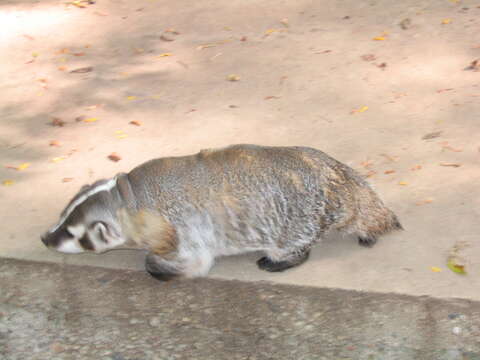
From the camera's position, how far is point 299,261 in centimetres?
384

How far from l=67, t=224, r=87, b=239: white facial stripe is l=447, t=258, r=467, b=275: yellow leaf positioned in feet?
6.61

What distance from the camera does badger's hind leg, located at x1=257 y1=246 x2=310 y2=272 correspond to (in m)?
3.80

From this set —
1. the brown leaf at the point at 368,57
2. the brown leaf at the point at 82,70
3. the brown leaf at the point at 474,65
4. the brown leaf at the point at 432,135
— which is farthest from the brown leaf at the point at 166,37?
the brown leaf at the point at 432,135

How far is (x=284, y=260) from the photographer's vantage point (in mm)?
3820

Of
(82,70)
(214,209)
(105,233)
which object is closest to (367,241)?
(214,209)

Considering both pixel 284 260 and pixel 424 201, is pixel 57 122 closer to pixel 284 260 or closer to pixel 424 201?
pixel 284 260

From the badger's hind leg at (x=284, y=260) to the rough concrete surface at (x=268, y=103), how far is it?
60 millimetres

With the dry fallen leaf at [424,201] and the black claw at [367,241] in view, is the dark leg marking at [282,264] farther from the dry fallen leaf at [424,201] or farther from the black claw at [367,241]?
the dry fallen leaf at [424,201]

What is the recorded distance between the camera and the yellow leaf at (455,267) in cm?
368

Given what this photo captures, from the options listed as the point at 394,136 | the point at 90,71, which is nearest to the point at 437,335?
the point at 394,136

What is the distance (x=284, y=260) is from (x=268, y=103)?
2026 mm

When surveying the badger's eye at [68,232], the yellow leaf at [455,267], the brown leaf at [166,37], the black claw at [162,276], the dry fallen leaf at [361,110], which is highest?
the brown leaf at [166,37]

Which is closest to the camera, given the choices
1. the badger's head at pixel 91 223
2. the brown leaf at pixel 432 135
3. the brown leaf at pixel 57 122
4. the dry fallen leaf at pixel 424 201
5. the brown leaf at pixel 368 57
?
the badger's head at pixel 91 223

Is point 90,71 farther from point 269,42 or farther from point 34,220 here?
point 34,220
